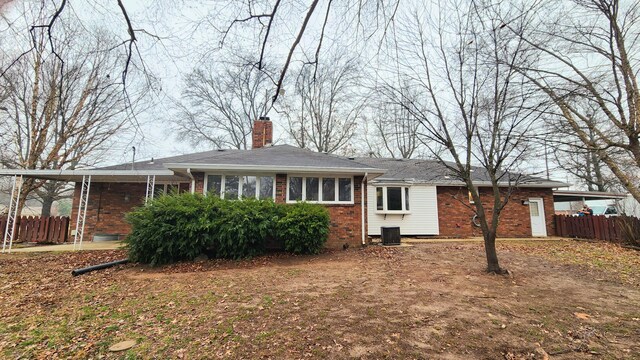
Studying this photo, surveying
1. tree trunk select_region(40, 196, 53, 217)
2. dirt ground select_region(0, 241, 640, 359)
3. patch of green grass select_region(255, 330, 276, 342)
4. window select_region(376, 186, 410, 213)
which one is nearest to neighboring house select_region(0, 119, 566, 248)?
window select_region(376, 186, 410, 213)

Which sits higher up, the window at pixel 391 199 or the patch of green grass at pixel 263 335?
the window at pixel 391 199

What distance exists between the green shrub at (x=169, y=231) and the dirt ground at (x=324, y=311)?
470 millimetres

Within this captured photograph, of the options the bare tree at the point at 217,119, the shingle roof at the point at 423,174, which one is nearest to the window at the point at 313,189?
the shingle roof at the point at 423,174

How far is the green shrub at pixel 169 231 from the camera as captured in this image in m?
7.07

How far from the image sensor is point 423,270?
21.1 feet

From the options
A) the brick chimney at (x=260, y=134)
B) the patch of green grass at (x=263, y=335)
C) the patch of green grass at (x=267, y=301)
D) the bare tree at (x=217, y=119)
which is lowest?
the patch of green grass at (x=263, y=335)

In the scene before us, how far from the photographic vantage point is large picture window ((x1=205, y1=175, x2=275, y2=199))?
9.34m

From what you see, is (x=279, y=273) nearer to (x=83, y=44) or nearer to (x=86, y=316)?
(x=86, y=316)

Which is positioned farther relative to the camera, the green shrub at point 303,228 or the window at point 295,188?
the window at point 295,188

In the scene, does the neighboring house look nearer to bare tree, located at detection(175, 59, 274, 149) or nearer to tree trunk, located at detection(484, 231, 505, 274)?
tree trunk, located at detection(484, 231, 505, 274)

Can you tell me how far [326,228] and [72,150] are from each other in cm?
1577

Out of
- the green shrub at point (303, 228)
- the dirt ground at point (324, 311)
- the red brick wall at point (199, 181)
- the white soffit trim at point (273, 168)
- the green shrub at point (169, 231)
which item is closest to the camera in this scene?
the dirt ground at point (324, 311)

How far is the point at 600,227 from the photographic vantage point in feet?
40.1

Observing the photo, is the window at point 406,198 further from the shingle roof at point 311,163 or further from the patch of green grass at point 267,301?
the patch of green grass at point 267,301
